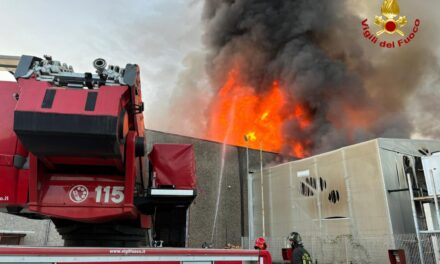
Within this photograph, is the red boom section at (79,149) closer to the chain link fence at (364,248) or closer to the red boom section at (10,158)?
the red boom section at (10,158)

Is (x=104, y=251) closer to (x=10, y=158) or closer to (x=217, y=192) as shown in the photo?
(x=10, y=158)

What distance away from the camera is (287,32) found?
25.4 m

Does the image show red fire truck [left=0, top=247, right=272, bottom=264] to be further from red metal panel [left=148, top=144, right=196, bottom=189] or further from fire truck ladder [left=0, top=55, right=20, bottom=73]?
fire truck ladder [left=0, top=55, right=20, bottom=73]

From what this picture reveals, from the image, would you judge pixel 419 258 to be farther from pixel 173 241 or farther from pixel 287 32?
pixel 287 32

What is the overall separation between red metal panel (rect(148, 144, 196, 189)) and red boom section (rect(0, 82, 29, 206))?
1.38 meters

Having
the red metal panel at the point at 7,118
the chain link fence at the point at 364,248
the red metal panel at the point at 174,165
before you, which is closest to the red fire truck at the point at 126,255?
the red metal panel at the point at 174,165

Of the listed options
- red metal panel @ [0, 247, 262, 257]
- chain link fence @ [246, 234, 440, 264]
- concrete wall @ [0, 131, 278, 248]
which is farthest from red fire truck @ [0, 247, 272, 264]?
concrete wall @ [0, 131, 278, 248]

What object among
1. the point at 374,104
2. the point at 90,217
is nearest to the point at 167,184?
the point at 90,217

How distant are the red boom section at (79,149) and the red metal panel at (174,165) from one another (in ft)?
1.63

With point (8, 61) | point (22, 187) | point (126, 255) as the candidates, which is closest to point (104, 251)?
point (126, 255)

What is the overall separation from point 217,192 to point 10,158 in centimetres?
1509

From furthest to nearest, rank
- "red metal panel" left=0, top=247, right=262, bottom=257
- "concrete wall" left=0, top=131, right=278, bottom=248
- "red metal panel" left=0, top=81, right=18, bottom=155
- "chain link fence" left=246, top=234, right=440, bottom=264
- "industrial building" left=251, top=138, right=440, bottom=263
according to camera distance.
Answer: "concrete wall" left=0, top=131, right=278, bottom=248 → "industrial building" left=251, top=138, right=440, bottom=263 → "chain link fence" left=246, top=234, right=440, bottom=264 → "red metal panel" left=0, top=81, right=18, bottom=155 → "red metal panel" left=0, top=247, right=262, bottom=257

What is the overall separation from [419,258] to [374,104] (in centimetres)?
1405

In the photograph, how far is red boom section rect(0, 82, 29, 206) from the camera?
3.47 m
